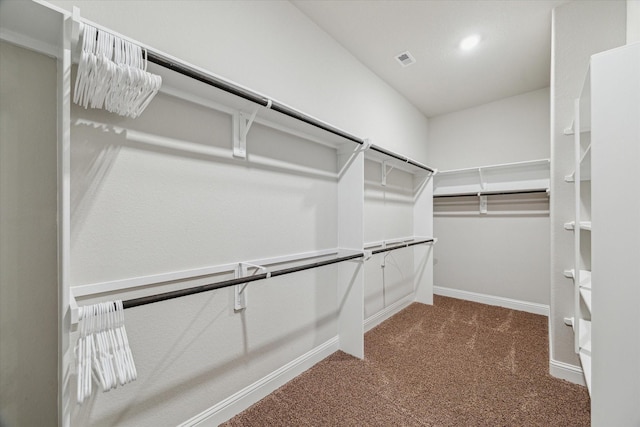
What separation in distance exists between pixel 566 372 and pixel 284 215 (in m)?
2.22


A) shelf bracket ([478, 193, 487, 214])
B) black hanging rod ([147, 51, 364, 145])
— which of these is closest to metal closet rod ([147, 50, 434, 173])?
black hanging rod ([147, 51, 364, 145])

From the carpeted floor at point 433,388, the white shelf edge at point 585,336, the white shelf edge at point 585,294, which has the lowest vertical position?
the carpeted floor at point 433,388

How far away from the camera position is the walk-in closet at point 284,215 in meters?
0.87

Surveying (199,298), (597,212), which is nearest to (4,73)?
(199,298)

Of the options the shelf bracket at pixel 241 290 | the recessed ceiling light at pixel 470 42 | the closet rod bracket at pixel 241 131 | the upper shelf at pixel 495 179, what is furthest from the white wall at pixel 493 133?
the shelf bracket at pixel 241 290

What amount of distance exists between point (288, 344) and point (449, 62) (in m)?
2.84

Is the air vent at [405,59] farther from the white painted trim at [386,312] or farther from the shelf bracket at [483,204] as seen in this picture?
the white painted trim at [386,312]

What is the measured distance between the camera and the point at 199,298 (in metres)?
1.32

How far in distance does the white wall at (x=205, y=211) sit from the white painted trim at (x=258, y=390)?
0.04m

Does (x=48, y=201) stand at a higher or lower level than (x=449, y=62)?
lower

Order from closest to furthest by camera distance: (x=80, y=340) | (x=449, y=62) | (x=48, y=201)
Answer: (x=80, y=340), (x=48, y=201), (x=449, y=62)

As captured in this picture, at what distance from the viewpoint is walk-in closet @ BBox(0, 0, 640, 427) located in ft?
2.86

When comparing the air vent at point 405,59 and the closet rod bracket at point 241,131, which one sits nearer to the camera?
the closet rod bracket at point 241,131

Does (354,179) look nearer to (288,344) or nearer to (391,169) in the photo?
(391,169)
